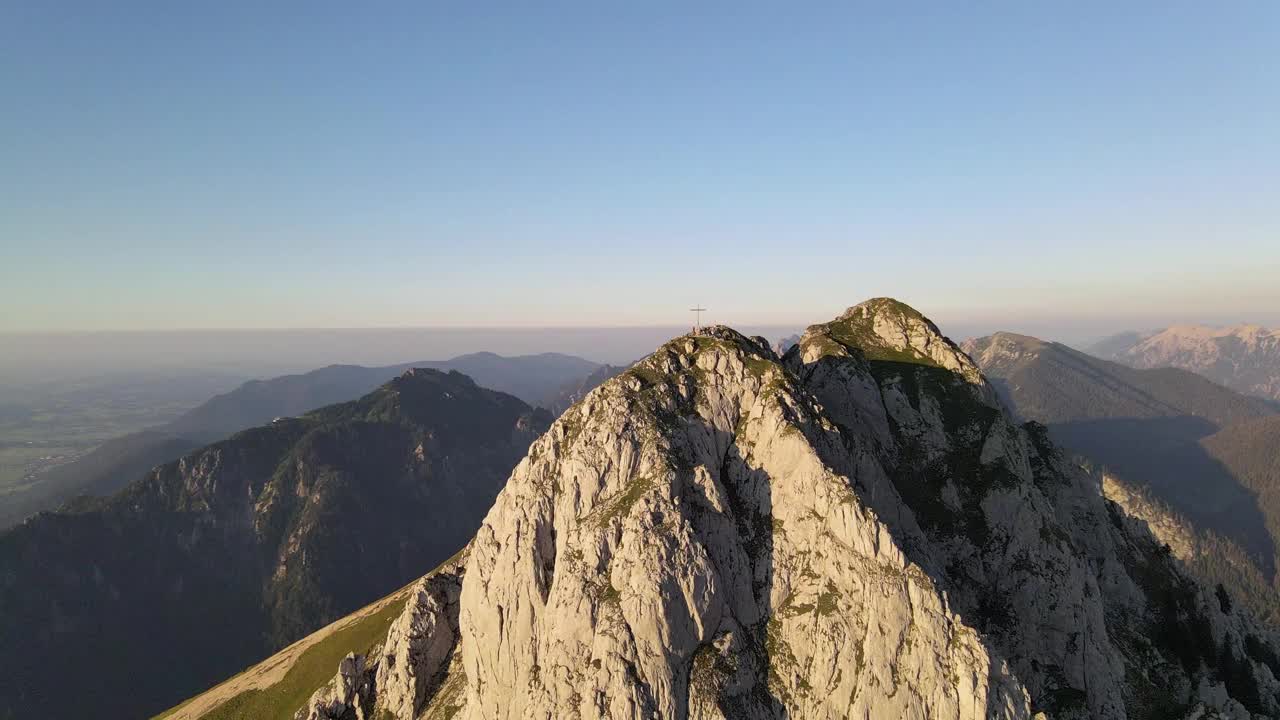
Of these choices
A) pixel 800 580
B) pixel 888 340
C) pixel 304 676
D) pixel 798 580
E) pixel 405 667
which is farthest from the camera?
pixel 304 676

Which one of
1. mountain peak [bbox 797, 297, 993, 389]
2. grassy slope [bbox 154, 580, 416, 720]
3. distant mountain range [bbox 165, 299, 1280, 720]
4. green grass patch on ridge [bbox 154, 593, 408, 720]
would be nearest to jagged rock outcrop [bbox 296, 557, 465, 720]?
distant mountain range [bbox 165, 299, 1280, 720]

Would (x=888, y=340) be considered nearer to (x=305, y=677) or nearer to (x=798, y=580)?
(x=798, y=580)

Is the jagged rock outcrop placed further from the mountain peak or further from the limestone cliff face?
the mountain peak

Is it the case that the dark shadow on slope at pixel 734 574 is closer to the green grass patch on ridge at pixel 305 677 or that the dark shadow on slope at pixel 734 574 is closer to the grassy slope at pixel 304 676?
the grassy slope at pixel 304 676

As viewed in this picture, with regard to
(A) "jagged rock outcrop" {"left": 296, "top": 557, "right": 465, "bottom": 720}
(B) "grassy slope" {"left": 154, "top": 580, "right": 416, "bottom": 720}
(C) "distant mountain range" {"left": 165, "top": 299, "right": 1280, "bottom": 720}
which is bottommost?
(B) "grassy slope" {"left": 154, "top": 580, "right": 416, "bottom": 720}

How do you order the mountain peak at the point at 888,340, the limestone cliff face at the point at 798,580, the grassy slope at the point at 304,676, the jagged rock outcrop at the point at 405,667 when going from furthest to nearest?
the grassy slope at the point at 304,676 → the mountain peak at the point at 888,340 → the jagged rock outcrop at the point at 405,667 → the limestone cliff face at the point at 798,580

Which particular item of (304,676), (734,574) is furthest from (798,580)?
(304,676)

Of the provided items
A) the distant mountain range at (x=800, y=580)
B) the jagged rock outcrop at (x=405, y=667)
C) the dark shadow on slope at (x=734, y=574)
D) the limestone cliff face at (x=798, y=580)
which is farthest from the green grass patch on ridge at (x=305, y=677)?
the dark shadow on slope at (x=734, y=574)

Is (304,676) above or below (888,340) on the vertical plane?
below

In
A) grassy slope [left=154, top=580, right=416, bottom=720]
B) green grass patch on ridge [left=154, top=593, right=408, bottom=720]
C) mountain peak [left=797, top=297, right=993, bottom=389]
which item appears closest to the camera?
mountain peak [left=797, top=297, right=993, bottom=389]
